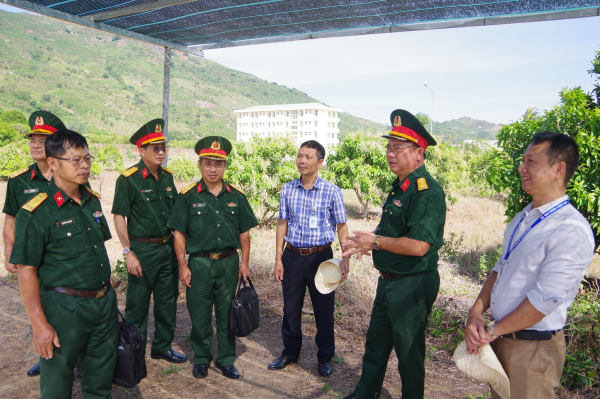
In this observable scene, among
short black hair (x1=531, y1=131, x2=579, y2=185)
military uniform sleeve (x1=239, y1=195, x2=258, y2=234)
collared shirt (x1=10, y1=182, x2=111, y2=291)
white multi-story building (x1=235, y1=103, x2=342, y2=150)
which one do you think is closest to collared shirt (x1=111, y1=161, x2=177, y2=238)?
military uniform sleeve (x1=239, y1=195, x2=258, y2=234)

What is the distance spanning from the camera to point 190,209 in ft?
12.1

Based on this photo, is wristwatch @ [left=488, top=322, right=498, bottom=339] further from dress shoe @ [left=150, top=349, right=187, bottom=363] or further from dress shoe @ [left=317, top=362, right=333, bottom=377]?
dress shoe @ [left=150, top=349, right=187, bottom=363]

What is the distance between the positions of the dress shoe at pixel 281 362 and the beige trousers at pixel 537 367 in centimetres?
233

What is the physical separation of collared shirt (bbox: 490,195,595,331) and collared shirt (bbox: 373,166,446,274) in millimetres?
543

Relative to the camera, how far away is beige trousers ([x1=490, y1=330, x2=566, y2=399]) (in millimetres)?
1979

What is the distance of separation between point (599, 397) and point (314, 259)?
2554 millimetres

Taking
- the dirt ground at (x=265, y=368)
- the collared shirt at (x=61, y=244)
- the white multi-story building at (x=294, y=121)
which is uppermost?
the white multi-story building at (x=294, y=121)

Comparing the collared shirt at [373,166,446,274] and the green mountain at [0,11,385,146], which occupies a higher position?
the green mountain at [0,11,385,146]

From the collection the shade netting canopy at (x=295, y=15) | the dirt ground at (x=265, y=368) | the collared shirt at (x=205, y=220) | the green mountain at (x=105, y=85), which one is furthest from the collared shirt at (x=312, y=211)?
the green mountain at (x=105, y=85)

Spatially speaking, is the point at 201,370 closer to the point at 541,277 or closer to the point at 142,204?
the point at 142,204

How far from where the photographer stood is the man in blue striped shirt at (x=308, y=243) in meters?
3.78

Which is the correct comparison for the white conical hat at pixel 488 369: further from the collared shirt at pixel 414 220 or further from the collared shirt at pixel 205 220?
the collared shirt at pixel 205 220

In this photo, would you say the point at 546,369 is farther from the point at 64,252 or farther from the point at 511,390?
the point at 64,252

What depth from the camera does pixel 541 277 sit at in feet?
6.20
